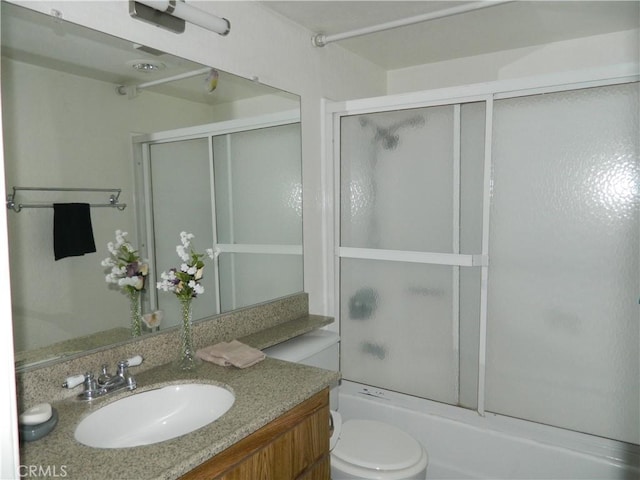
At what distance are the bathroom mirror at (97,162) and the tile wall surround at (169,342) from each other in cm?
4

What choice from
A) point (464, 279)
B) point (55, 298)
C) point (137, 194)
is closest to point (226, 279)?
point (137, 194)

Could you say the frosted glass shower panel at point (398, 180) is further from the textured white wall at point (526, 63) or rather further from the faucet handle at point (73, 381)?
the faucet handle at point (73, 381)

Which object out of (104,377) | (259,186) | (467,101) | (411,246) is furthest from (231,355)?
(467,101)

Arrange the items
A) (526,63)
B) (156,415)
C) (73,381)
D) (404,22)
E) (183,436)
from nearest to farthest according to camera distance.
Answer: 1. (183,436)
2. (73,381)
3. (156,415)
4. (404,22)
5. (526,63)

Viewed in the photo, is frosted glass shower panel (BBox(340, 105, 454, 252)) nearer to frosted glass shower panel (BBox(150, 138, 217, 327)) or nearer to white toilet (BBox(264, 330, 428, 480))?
white toilet (BBox(264, 330, 428, 480))

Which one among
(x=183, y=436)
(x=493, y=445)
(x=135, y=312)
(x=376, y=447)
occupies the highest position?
(x=135, y=312)

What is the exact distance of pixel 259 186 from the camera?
227 centimetres

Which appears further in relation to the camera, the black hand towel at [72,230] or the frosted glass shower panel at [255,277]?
the frosted glass shower panel at [255,277]

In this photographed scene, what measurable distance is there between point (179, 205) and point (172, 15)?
0.70 metres

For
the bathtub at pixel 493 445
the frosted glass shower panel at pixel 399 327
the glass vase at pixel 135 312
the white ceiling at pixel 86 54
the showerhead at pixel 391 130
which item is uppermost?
the white ceiling at pixel 86 54

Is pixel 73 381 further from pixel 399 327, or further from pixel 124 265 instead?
pixel 399 327

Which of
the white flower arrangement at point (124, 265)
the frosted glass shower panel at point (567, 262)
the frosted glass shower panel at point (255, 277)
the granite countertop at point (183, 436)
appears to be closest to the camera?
the granite countertop at point (183, 436)

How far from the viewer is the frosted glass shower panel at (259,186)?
Result: 6.83 feet

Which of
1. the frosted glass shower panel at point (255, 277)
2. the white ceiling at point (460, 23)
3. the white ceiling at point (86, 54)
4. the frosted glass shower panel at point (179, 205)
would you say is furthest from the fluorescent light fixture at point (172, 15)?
the frosted glass shower panel at point (255, 277)
